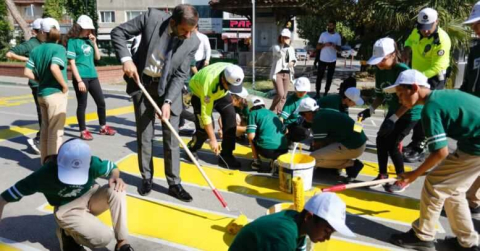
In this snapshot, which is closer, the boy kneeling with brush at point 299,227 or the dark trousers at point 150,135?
the boy kneeling with brush at point 299,227

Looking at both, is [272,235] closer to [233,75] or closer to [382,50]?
[233,75]

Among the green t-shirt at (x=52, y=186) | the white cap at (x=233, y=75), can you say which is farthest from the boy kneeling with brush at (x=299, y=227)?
the white cap at (x=233, y=75)

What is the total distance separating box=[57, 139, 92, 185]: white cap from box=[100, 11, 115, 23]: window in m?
44.3

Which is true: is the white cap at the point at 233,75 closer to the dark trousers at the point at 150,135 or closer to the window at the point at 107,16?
the dark trousers at the point at 150,135

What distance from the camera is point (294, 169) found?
Answer: 14.1ft

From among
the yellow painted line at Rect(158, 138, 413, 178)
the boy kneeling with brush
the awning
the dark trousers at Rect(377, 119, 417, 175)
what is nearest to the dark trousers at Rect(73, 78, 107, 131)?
the yellow painted line at Rect(158, 138, 413, 178)

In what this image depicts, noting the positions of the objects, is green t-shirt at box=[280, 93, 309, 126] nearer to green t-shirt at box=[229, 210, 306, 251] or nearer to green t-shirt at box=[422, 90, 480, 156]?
green t-shirt at box=[422, 90, 480, 156]

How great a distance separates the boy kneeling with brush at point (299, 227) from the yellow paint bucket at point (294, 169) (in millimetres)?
2078

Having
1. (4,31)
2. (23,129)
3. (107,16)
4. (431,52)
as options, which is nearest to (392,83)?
(431,52)

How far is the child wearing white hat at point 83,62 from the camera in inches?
237

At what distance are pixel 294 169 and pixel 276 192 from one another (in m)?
0.50

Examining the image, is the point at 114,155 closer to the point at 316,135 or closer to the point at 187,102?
the point at 187,102

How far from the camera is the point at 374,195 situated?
15.2 ft

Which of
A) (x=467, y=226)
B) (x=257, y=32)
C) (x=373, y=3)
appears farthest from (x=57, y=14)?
(x=467, y=226)
